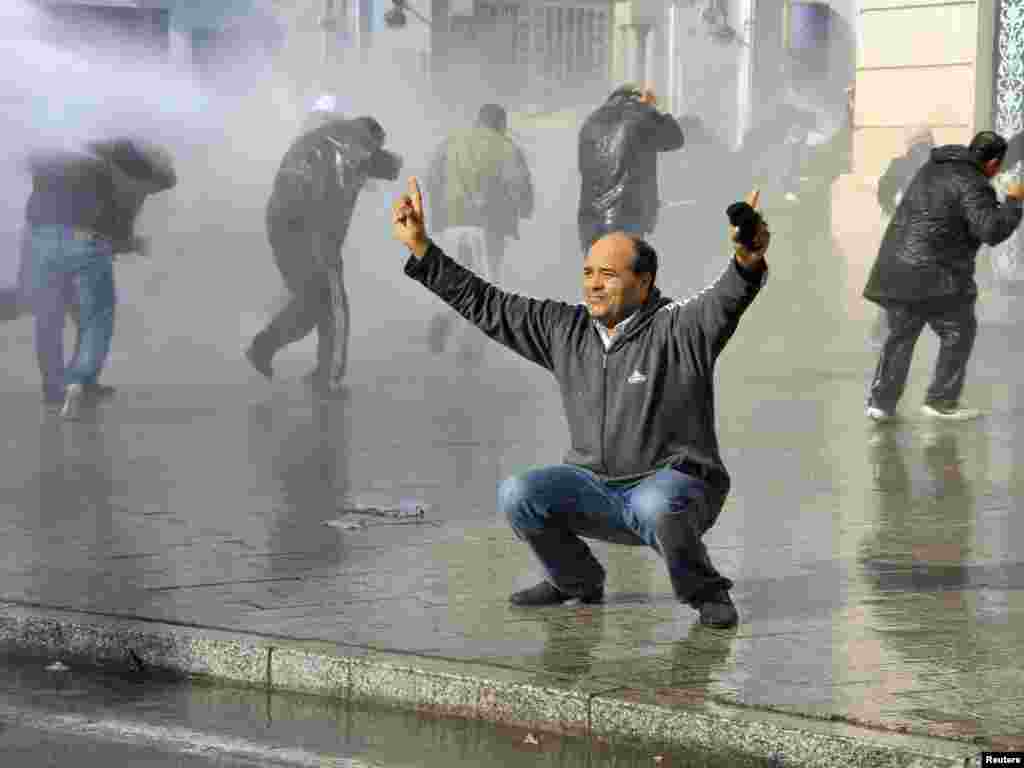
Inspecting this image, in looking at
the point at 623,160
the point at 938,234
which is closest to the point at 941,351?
the point at 938,234

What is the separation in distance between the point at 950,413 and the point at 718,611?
6.77 meters

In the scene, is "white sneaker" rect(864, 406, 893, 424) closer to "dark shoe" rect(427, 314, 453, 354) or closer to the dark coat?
the dark coat

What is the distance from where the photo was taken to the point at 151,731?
19.6ft

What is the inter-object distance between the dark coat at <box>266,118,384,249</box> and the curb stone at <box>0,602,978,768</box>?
788cm

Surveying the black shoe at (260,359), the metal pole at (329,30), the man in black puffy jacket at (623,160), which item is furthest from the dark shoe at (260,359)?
the metal pole at (329,30)

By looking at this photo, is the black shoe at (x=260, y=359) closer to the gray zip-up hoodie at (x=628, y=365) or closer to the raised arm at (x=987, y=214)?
the raised arm at (x=987, y=214)

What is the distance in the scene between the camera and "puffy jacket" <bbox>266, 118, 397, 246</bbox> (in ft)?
48.8

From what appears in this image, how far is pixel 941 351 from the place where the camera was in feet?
44.5

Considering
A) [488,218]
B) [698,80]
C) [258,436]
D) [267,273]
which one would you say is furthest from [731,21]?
[258,436]

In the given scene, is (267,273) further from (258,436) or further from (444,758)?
(444,758)

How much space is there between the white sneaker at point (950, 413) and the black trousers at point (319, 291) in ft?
12.1

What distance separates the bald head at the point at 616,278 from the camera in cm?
712

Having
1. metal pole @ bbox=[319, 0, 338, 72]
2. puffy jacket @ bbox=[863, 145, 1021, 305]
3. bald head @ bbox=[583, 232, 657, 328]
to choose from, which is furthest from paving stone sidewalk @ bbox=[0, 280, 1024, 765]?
metal pole @ bbox=[319, 0, 338, 72]

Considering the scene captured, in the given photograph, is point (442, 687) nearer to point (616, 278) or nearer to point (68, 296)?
point (616, 278)
